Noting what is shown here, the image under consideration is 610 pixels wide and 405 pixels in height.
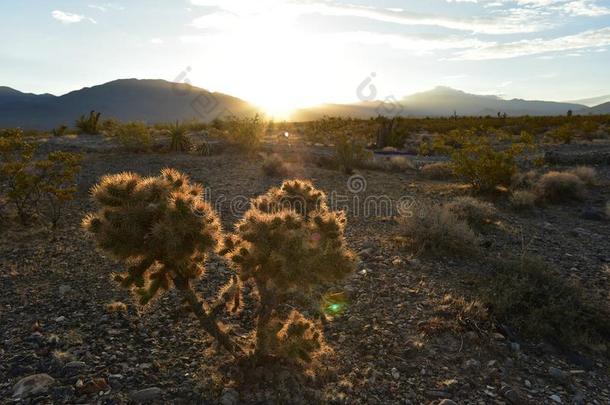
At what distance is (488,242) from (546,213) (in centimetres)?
414

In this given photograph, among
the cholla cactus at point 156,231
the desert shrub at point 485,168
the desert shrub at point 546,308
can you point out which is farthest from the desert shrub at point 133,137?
the desert shrub at point 546,308

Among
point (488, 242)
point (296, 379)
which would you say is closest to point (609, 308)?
point (488, 242)

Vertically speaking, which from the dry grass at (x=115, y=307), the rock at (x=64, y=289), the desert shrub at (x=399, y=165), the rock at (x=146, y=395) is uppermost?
the desert shrub at (x=399, y=165)

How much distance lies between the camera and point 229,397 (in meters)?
3.69

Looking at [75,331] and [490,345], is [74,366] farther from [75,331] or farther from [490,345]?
[490,345]

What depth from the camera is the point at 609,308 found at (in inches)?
214

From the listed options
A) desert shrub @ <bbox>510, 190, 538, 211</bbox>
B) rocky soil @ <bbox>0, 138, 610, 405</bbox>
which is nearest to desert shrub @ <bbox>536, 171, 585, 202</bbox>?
desert shrub @ <bbox>510, 190, 538, 211</bbox>

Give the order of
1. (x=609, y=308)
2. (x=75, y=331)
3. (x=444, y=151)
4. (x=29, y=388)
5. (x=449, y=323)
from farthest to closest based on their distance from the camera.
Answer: (x=444, y=151)
(x=609, y=308)
(x=449, y=323)
(x=75, y=331)
(x=29, y=388)

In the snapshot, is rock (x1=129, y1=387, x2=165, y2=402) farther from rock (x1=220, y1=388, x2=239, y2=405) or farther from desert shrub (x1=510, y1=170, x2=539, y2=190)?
desert shrub (x1=510, y1=170, x2=539, y2=190)

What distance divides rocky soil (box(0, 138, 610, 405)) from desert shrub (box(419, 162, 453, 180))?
7.80 m

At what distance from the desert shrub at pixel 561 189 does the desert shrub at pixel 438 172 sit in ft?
11.0

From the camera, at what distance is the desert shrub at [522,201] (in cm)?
1079

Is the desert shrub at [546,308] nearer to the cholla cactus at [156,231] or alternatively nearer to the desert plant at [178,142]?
the cholla cactus at [156,231]

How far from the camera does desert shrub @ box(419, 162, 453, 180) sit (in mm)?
15148
